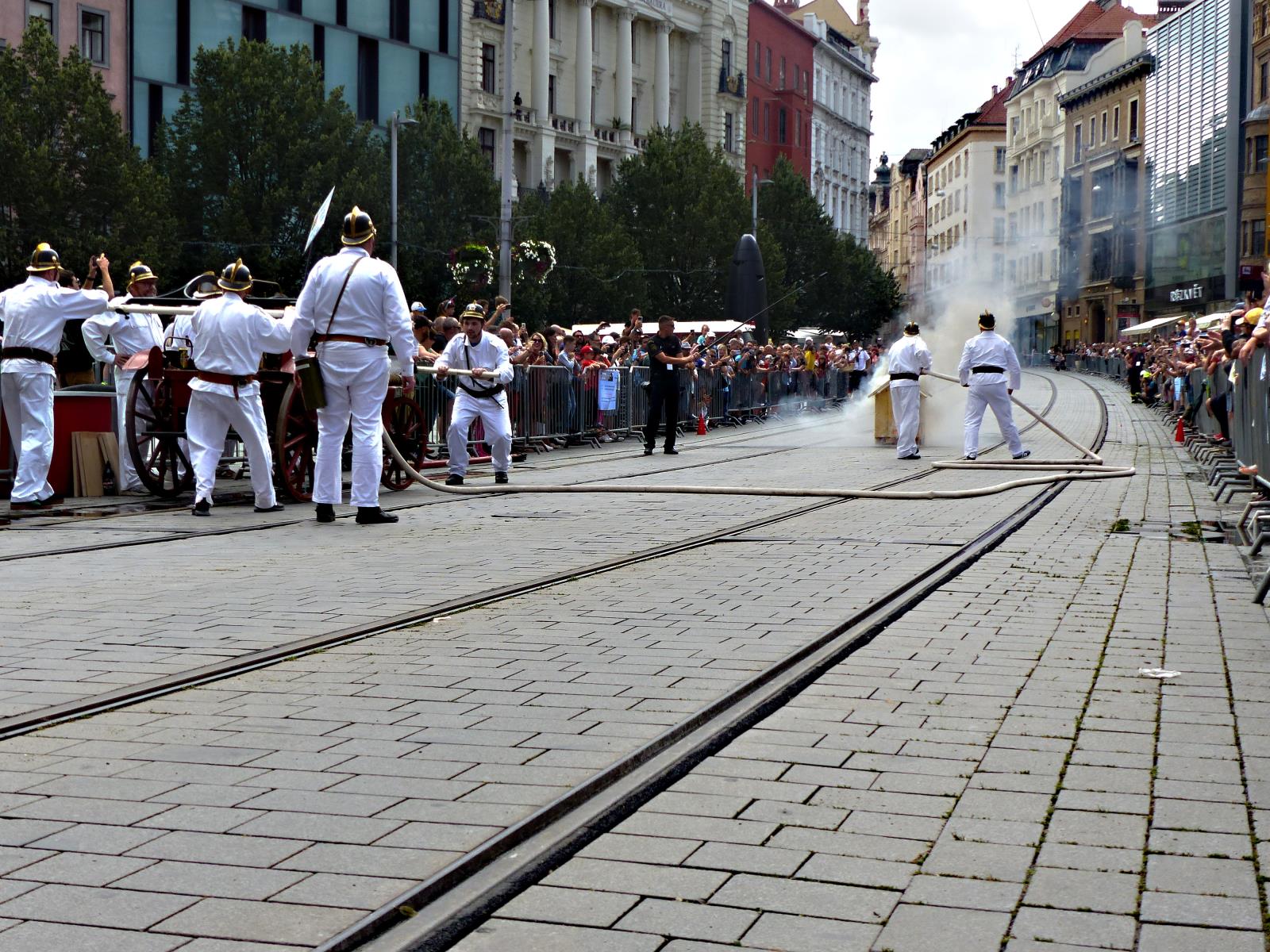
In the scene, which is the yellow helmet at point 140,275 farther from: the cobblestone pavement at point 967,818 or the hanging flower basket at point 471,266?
the hanging flower basket at point 471,266

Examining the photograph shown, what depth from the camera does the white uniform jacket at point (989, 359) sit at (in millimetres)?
20719

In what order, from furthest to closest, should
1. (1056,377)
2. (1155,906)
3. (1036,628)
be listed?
1. (1056,377)
2. (1036,628)
3. (1155,906)

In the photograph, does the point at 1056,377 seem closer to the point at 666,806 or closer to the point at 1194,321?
the point at 1194,321

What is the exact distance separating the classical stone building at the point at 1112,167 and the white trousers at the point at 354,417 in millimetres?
57451

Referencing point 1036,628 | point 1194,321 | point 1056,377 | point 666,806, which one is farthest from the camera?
point 1056,377

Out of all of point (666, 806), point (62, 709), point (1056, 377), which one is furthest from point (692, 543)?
point (1056, 377)

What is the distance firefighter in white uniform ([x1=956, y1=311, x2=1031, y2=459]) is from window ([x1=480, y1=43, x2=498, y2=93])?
4639 centimetres

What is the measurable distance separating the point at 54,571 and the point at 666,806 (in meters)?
5.87

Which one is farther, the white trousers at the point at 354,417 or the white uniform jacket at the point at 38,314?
the white uniform jacket at the point at 38,314

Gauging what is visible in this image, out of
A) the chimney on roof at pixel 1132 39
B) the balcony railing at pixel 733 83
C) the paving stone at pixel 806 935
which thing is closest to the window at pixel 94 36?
the balcony railing at pixel 733 83

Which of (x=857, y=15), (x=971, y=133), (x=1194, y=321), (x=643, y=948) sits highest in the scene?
(x=857, y=15)

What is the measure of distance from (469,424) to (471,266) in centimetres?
2286

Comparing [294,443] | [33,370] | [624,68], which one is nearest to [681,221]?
[624,68]

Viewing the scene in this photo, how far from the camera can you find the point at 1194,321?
3659 centimetres
